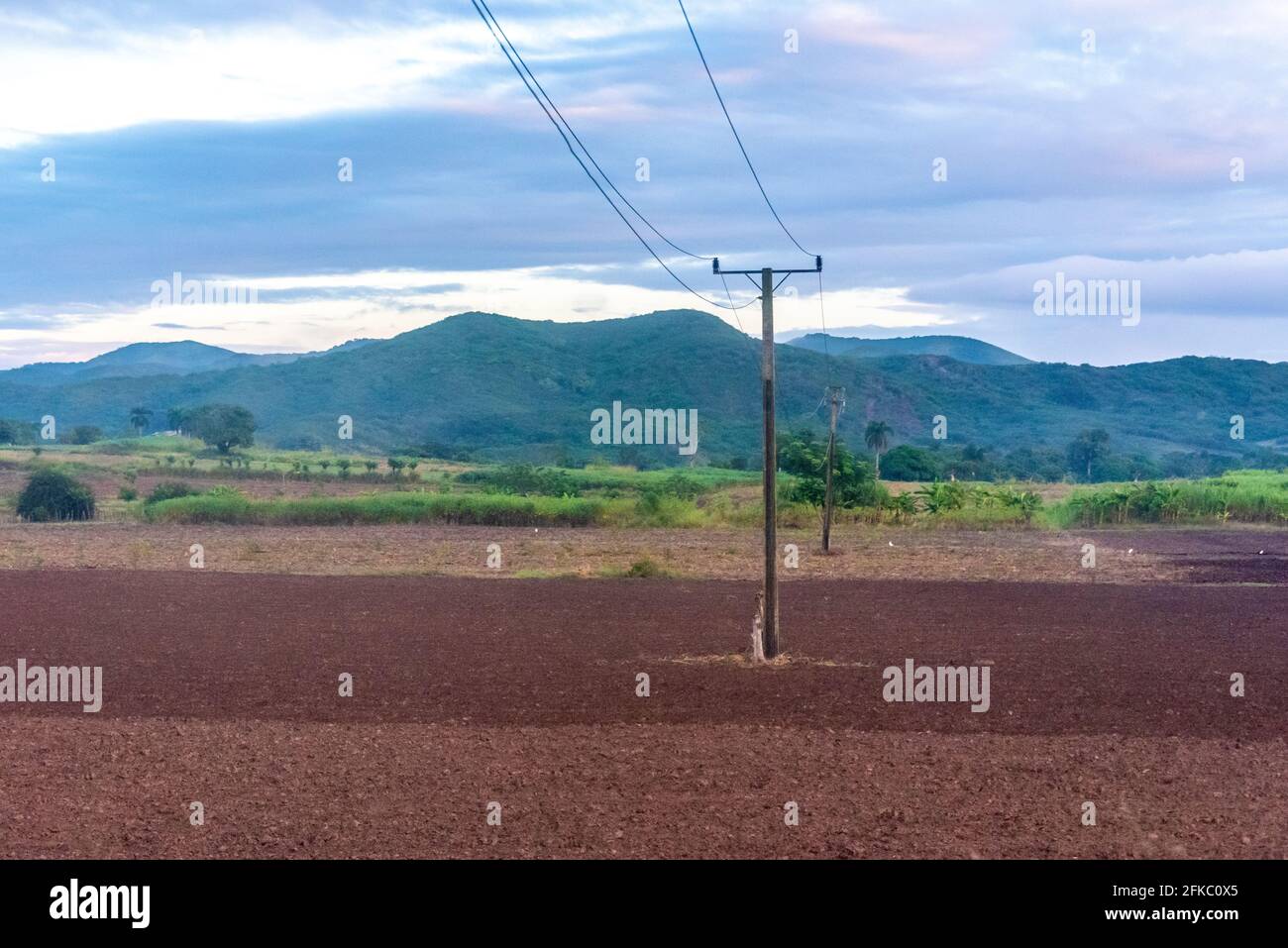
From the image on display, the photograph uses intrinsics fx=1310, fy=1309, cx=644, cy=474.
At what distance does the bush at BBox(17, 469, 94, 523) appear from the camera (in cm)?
5262

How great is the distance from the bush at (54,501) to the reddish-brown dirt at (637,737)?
3168cm

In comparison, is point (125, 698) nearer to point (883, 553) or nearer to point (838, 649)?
point (838, 649)

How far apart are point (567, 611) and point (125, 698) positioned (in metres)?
9.81

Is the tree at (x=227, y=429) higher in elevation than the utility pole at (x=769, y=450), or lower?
higher

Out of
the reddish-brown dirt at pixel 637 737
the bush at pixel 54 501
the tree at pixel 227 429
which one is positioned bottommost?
the reddish-brown dirt at pixel 637 737

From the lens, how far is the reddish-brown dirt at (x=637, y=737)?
973cm

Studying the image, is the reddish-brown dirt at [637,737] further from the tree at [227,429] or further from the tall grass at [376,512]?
the tree at [227,429]

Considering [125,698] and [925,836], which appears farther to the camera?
[125,698]

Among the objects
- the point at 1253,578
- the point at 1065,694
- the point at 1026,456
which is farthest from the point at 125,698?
the point at 1026,456

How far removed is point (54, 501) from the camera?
5294 centimetres

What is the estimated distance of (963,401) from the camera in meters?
162

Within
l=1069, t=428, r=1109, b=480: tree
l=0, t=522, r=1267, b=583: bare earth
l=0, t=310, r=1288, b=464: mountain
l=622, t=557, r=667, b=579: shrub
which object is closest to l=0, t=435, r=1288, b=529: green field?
l=0, t=522, r=1267, b=583: bare earth

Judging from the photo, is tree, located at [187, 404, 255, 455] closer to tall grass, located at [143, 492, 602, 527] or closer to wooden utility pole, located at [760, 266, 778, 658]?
tall grass, located at [143, 492, 602, 527]

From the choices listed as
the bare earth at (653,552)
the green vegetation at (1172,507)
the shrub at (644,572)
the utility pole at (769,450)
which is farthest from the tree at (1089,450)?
the utility pole at (769,450)
